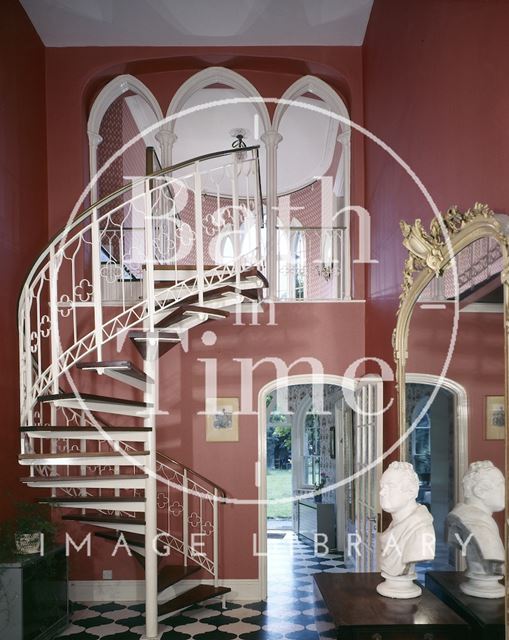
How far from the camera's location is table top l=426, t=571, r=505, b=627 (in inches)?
131

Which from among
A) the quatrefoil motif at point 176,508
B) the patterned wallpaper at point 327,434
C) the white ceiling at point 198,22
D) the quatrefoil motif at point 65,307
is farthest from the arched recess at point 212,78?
the patterned wallpaper at point 327,434

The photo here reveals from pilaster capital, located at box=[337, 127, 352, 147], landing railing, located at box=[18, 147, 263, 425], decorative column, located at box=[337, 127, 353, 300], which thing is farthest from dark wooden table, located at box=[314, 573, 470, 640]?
pilaster capital, located at box=[337, 127, 352, 147]

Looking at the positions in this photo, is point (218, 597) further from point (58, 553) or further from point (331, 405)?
point (331, 405)

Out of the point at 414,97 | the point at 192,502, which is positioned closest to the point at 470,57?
the point at 414,97

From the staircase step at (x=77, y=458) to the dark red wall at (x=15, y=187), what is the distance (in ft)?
2.30

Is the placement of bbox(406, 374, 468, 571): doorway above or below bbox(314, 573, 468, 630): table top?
above

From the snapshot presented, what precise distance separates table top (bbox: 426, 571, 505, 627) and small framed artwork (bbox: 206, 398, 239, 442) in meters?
3.52

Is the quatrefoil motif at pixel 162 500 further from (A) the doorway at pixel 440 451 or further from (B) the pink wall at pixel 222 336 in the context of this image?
(A) the doorway at pixel 440 451

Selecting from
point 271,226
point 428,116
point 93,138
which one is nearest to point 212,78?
point 93,138

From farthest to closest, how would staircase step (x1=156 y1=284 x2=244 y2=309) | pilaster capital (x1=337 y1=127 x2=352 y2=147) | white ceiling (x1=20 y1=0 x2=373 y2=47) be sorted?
pilaster capital (x1=337 y1=127 x2=352 y2=147)
white ceiling (x1=20 y1=0 x2=373 y2=47)
staircase step (x1=156 y1=284 x2=244 y2=309)

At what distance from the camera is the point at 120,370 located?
18.1 feet

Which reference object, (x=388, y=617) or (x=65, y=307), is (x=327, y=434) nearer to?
(x=65, y=307)

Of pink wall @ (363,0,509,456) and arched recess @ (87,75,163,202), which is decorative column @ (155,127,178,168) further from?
pink wall @ (363,0,509,456)

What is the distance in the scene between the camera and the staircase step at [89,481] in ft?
18.6
